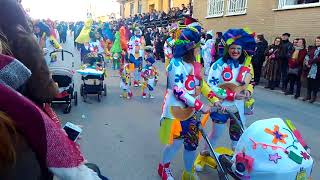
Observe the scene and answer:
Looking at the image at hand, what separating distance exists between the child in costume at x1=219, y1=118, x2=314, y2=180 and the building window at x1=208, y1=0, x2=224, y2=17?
58.9 ft

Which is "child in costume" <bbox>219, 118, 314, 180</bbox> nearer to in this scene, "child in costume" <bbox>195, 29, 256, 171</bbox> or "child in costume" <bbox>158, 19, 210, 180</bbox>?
"child in costume" <bbox>158, 19, 210, 180</bbox>

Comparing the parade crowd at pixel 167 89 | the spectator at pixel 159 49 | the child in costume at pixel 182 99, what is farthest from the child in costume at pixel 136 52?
the spectator at pixel 159 49

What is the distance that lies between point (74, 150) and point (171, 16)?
24863 millimetres

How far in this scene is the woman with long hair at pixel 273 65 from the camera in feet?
39.0

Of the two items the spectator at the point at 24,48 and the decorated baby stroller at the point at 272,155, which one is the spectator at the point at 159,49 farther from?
the spectator at the point at 24,48

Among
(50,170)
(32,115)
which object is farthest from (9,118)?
(50,170)

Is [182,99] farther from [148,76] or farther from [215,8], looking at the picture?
[215,8]

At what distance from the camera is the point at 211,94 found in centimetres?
405

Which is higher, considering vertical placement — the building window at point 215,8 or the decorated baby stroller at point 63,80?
the building window at point 215,8

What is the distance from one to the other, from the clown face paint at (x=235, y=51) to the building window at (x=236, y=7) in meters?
13.2

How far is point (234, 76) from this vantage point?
14.7 feet

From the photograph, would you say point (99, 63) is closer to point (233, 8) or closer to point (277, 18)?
point (277, 18)

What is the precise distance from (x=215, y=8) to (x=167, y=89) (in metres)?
17.6

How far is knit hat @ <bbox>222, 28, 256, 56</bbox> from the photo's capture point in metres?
4.43
